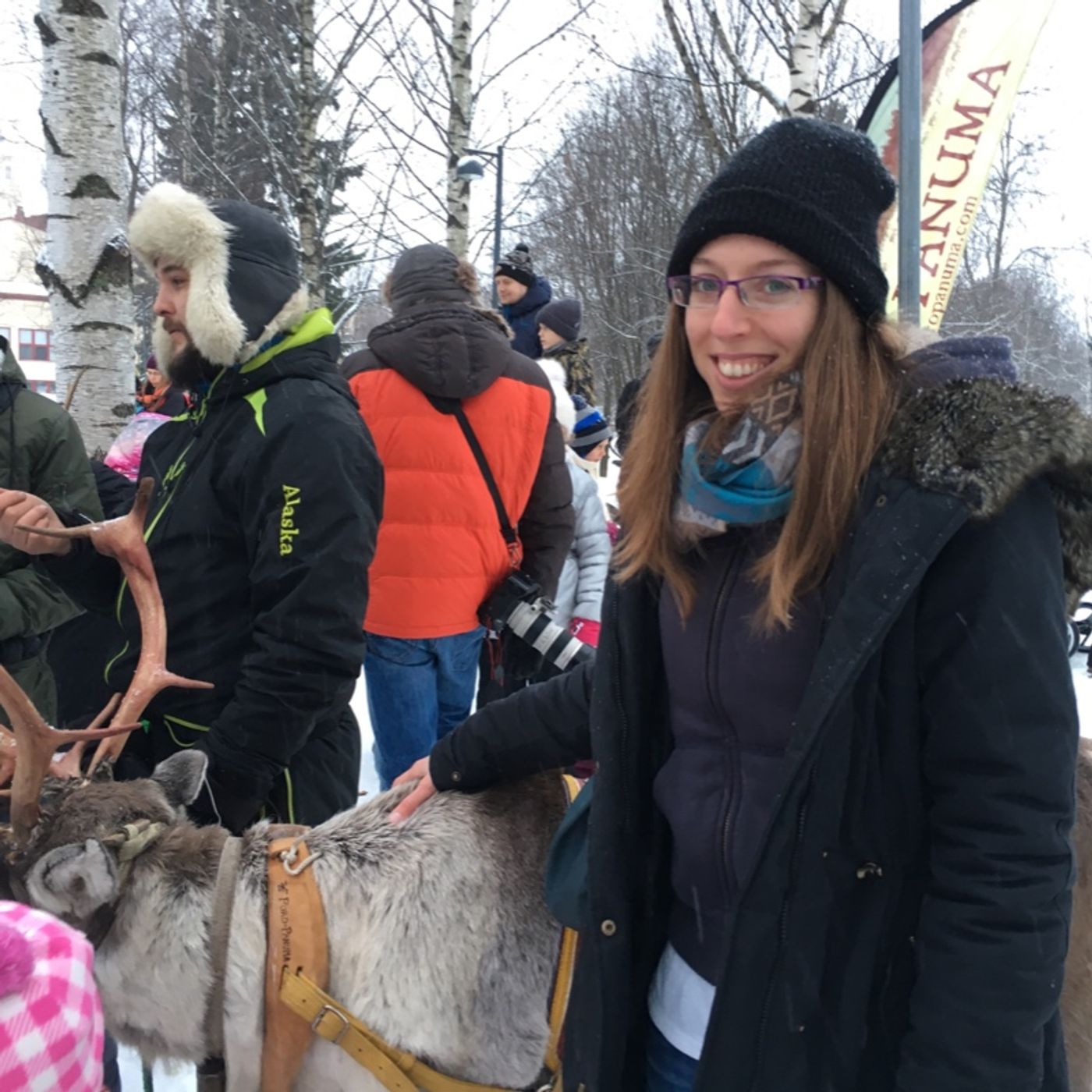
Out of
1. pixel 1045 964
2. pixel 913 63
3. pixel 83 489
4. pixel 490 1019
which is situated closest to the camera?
pixel 1045 964

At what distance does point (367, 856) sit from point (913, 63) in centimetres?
390

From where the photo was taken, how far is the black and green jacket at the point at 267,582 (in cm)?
220

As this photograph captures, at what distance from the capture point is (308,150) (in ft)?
32.1

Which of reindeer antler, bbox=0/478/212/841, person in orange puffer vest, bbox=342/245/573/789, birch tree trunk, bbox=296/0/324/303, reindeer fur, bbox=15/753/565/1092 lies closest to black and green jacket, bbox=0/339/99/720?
reindeer antler, bbox=0/478/212/841

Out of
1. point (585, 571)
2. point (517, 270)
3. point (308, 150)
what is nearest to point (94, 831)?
point (585, 571)

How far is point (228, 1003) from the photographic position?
1879 mm

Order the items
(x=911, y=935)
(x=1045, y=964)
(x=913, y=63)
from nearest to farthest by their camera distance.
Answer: (x=1045, y=964)
(x=911, y=935)
(x=913, y=63)

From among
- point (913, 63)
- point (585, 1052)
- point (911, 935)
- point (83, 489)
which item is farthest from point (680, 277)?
point (913, 63)

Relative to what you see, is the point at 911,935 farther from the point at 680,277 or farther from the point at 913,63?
the point at 913,63

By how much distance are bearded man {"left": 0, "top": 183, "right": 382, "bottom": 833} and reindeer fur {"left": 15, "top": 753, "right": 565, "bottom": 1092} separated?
229mm

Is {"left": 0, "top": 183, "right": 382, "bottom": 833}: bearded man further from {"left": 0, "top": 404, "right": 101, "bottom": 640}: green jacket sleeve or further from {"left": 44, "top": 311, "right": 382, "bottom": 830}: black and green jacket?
{"left": 0, "top": 404, "right": 101, "bottom": 640}: green jacket sleeve

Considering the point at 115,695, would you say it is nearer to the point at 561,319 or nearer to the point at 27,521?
the point at 27,521

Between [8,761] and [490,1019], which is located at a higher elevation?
[8,761]

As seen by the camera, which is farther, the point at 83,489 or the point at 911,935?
the point at 83,489
